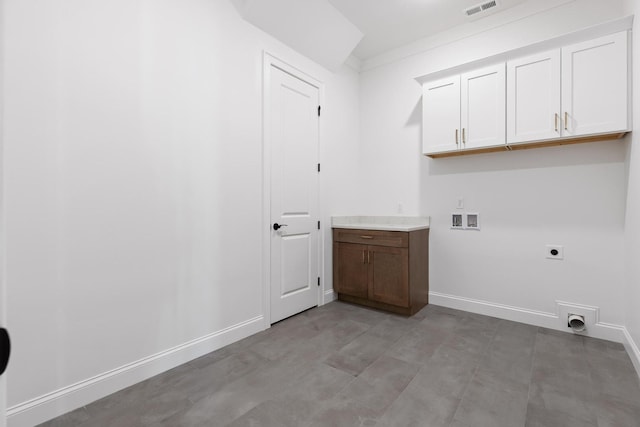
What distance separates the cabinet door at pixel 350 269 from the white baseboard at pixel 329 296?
7cm

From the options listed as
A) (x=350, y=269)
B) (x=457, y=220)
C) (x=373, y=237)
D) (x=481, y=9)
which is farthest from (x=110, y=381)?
(x=481, y=9)

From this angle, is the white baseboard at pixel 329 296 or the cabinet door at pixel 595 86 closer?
the cabinet door at pixel 595 86

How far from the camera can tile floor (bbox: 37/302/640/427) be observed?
1.58 meters

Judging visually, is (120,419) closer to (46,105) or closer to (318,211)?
(46,105)

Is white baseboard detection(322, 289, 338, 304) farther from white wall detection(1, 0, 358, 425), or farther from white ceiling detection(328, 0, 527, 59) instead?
white ceiling detection(328, 0, 527, 59)

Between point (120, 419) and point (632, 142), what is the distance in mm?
3709

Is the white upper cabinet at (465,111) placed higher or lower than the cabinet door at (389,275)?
higher

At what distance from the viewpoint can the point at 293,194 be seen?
10.0 ft

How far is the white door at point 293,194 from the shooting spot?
286 centimetres

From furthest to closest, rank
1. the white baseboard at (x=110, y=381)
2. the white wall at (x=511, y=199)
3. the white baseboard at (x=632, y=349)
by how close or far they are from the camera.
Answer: the white wall at (x=511, y=199), the white baseboard at (x=632, y=349), the white baseboard at (x=110, y=381)

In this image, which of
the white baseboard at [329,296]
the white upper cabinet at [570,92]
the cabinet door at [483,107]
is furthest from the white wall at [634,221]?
the white baseboard at [329,296]

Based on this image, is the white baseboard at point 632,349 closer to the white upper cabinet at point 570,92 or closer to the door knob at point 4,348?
the white upper cabinet at point 570,92

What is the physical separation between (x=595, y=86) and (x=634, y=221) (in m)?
1.04

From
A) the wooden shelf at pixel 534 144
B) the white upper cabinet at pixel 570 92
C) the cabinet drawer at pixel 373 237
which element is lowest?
the cabinet drawer at pixel 373 237
